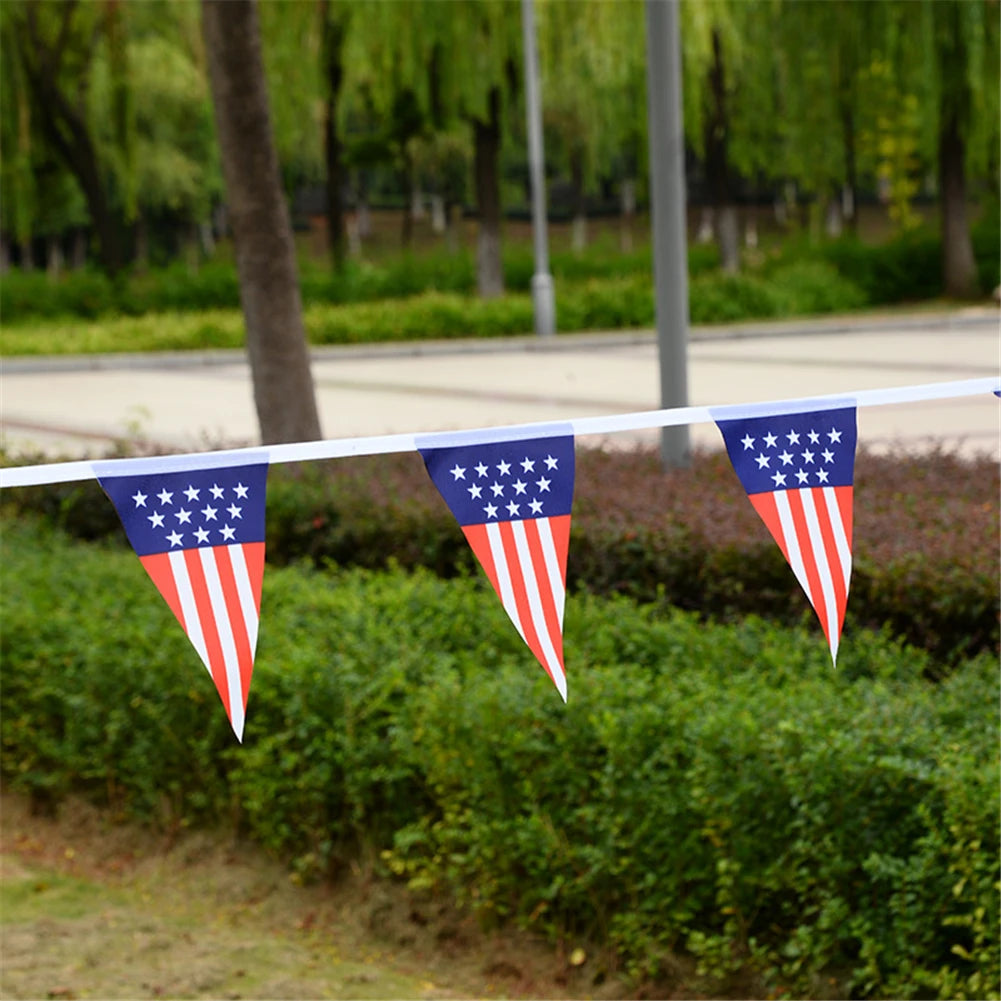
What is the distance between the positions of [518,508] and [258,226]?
17.9 feet

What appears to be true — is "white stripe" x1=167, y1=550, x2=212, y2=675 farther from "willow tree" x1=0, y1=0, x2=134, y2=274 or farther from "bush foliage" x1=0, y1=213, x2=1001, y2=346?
"willow tree" x1=0, y1=0, x2=134, y2=274

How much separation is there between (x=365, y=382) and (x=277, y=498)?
37.7 feet

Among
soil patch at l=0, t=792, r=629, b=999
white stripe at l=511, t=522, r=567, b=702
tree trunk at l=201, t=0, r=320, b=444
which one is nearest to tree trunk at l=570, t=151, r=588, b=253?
tree trunk at l=201, t=0, r=320, b=444

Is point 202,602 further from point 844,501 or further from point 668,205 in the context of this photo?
point 668,205

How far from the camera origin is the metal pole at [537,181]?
71.1ft

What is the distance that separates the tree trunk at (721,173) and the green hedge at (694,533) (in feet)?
68.5

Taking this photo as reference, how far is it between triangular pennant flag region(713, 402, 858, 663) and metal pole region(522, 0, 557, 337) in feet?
62.2

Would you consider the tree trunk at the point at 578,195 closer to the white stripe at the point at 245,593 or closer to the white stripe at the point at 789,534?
the white stripe at the point at 789,534

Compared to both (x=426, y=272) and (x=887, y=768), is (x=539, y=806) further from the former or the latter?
(x=426, y=272)

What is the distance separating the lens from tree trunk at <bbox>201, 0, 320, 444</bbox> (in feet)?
26.3

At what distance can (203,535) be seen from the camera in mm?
2965

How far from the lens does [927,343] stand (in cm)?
2094

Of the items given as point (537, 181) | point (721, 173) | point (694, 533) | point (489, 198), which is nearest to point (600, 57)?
point (489, 198)

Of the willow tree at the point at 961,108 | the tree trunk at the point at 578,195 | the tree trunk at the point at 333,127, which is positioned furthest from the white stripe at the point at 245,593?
the tree trunk at the point at 578,195
